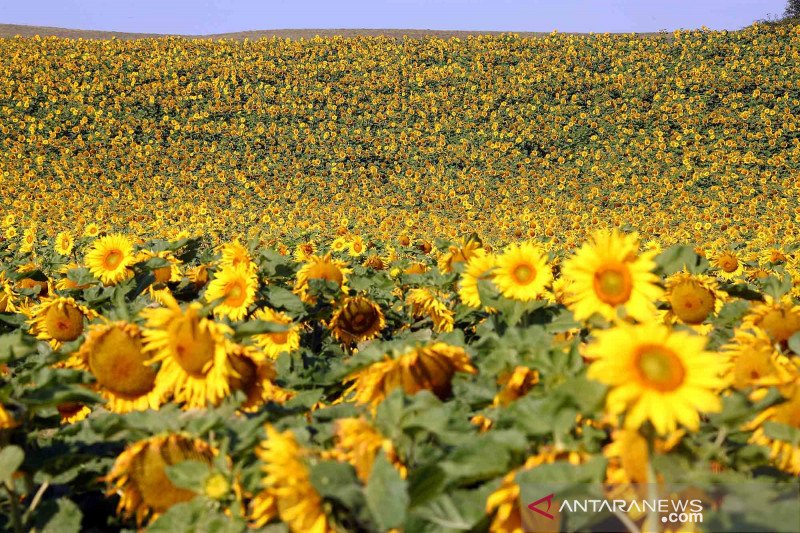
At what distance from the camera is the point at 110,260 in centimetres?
450

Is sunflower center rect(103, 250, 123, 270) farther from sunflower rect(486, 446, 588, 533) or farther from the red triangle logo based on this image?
the red triangle logo

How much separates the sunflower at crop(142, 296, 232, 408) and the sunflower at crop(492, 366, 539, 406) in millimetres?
958

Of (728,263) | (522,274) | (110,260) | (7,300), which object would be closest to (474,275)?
(522,274)

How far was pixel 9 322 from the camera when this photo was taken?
14.9 feet

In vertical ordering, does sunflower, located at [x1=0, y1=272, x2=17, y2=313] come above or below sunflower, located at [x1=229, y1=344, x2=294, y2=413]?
above

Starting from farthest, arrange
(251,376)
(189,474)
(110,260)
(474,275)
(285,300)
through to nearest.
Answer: (110,260) < (285,300) < (474,275) < (251,376) < (189,474)

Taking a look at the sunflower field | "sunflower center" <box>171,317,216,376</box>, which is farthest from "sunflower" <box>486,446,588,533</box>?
"sunflower center" <box>171,317,216,376</box>

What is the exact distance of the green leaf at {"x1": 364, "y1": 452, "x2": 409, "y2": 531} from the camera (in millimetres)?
1455

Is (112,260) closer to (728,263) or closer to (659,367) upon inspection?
(659,367)

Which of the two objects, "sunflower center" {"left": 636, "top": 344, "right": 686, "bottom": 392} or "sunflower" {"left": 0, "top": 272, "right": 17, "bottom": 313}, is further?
"sunflower" {"left": 0, "top": 272, "right": 17, "bottom": 313}

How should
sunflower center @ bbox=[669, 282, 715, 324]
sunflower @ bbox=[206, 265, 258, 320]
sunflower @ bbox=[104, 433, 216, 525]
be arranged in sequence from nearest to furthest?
sunflower @ bbox=[104, 433, 216, 525]
sunflower center @ bbox=[669, 282, 715, 324]
sunflower @ bbox=[206, 265, 258, 320]

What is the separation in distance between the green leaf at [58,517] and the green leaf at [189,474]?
55 centimetres

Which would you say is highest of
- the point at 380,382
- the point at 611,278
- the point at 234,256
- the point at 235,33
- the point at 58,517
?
the point at 235,33

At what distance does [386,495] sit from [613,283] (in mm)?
1144
